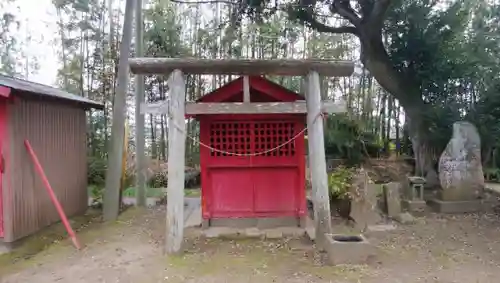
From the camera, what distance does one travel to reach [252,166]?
6.10 metres

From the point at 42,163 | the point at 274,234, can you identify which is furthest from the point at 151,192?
the point at 274,234

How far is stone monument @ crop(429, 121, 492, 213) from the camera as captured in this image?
7.74 meters

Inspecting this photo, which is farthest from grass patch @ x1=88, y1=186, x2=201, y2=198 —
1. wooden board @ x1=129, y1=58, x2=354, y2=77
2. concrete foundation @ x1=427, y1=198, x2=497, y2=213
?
concrete foundation @ x1=427, y1=198, x2=497, y2=213

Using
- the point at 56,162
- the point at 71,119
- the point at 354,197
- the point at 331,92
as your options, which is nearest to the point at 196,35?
the point at 331,92

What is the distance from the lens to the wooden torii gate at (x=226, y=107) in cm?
487

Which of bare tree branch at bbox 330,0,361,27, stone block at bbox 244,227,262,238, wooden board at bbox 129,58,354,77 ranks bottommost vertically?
stone block at bbox 244,227,262,238

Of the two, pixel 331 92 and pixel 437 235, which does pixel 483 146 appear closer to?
pixel 437 235

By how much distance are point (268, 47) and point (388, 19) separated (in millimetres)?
4413

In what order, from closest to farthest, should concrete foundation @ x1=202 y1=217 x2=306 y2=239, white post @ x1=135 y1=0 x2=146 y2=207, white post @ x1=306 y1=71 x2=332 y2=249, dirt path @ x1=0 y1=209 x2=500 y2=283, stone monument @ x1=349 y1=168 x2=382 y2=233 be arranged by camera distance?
dirt path @ x1=0 y1=209 x2=500 y2=283
white post @ x1=306 y1=71 x2=332 y2=249
concrete foundation @ x1=202 y1=217 x2=306 y2=239
stone monument @ x1=349 y1=168 x2=382 y2=233
white post @ x1=135 y1=0 x2=146 y2=207

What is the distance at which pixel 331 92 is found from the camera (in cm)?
1442

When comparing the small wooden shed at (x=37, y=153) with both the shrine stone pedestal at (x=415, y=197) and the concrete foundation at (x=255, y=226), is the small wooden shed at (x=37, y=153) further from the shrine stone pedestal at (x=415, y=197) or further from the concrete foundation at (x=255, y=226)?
the shrine stone pedestal at (x=415, y=197)

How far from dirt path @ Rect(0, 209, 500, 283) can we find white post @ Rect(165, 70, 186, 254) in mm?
257

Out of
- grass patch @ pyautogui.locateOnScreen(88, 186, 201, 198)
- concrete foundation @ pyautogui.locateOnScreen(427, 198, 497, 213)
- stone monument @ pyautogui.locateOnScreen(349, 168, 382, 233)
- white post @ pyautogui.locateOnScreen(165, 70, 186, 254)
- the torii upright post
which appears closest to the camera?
white post @ pyautogui.locateOnScreen(165, 70, 186, 254)

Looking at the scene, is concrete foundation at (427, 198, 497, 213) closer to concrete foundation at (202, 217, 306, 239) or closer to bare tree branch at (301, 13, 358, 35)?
concrete foundation at (202, 217, 306, 239)
